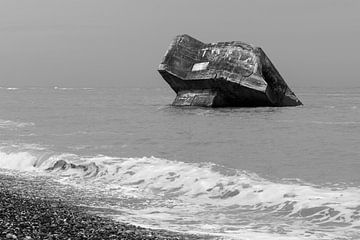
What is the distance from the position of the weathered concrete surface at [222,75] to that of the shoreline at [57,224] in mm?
32041

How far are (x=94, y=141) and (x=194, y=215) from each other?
14694 millimetres

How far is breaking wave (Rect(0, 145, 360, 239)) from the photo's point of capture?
8.95 meters

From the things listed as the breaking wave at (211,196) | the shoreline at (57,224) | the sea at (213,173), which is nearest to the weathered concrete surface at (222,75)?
the sea at (213,173)

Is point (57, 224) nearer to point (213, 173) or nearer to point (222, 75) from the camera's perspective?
point (213, 173)

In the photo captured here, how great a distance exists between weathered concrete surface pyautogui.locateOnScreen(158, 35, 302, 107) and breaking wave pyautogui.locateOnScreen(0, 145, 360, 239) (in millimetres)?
25058

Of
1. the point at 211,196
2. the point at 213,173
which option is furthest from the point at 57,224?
the point at 213,173

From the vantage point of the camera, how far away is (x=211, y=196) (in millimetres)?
12227

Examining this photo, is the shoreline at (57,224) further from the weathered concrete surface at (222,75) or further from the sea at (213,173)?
the weathered concrete surface at (222,75)

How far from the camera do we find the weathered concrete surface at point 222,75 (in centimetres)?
4125

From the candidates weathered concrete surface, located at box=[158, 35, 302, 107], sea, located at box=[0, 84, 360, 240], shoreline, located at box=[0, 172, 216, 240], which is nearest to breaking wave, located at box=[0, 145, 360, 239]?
sea, located at box=[0, 84, 360, 240]

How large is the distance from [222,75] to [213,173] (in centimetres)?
2744

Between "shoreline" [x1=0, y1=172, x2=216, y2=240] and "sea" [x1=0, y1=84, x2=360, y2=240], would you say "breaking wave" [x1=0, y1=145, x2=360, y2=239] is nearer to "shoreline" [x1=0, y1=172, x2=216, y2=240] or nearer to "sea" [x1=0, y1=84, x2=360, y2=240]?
"sea" [x1=0, y1=84, x2=360, y2=240]

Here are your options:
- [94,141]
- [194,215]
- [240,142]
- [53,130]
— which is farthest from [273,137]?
[194,215]

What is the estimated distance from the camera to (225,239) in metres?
7.74
